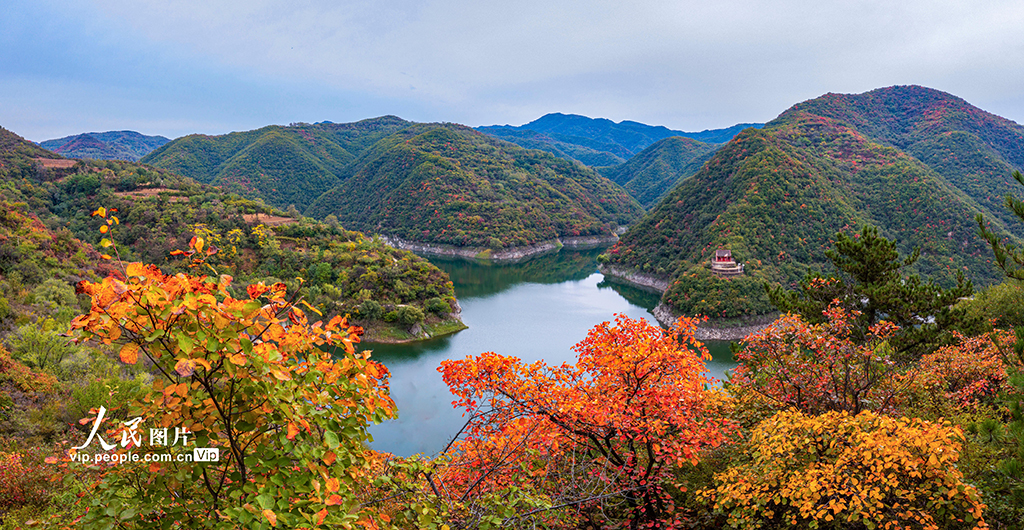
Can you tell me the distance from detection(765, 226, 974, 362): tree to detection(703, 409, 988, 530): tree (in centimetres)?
857

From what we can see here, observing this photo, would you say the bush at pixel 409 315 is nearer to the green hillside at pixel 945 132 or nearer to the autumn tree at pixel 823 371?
the autumn tree at pixel 823 371

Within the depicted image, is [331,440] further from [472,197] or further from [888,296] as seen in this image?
[472,197]

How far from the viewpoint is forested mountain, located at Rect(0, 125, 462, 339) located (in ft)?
113

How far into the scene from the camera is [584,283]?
2224 inches

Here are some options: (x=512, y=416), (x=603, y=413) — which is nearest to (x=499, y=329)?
(x=512, y=416)

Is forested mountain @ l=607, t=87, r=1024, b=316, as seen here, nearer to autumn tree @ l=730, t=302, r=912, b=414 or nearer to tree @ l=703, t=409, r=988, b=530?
autumn tree @ l=730, t=302, r=912, b=414

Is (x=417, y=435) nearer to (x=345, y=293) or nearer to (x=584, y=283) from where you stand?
(x=345, y=293)

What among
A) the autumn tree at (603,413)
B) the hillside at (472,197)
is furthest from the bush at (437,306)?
the hillside at (472,197)

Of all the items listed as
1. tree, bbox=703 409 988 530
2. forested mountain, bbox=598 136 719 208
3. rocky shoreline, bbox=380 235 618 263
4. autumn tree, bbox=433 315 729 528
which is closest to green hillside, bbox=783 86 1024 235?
forested mountain, bbox=598 136 719 208

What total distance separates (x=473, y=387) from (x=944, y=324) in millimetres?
14356

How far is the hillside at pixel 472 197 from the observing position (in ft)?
252

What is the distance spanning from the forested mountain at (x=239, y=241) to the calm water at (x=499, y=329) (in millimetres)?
3422

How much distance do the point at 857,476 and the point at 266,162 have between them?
429 ft

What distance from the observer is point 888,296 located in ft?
42.9
